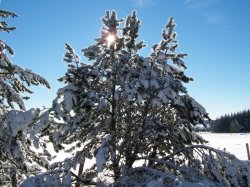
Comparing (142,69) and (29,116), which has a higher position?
(142,69)

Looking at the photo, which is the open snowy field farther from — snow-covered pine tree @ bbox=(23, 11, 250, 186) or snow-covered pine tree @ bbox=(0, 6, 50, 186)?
snow-covered pine tree @ bbox=(0, 6, 50, 186)

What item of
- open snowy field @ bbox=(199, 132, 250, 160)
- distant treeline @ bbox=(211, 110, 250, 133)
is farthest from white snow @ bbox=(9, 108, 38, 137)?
distant treeline @ bbox=(211, 110, 250, 133)

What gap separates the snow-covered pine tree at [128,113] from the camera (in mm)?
6117

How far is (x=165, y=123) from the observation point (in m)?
7.62

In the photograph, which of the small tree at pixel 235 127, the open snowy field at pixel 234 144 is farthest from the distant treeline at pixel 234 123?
the open snowy field at pixel 234 144

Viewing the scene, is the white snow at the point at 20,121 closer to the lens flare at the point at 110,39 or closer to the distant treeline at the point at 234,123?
the lens flare at the point at 110,39

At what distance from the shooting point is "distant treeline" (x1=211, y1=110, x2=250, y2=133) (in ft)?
346

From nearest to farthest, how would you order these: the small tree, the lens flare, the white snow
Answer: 1. the white snow
2. the lens flare
3. the small tree

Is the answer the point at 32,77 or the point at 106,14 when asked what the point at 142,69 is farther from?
the point at 32,77

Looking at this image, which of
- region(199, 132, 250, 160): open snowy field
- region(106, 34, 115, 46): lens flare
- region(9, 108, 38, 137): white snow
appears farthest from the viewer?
region(199, 132, 250, 160): open snowy field

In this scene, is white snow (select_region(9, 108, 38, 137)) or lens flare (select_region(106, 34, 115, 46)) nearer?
white snow (select_region(9, 108, 38, 137))

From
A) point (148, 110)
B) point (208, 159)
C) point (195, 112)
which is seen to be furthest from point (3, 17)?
point (208, 159)

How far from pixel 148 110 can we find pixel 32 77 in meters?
4.02

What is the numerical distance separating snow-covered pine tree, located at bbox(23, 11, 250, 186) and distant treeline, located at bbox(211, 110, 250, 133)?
341 feet
